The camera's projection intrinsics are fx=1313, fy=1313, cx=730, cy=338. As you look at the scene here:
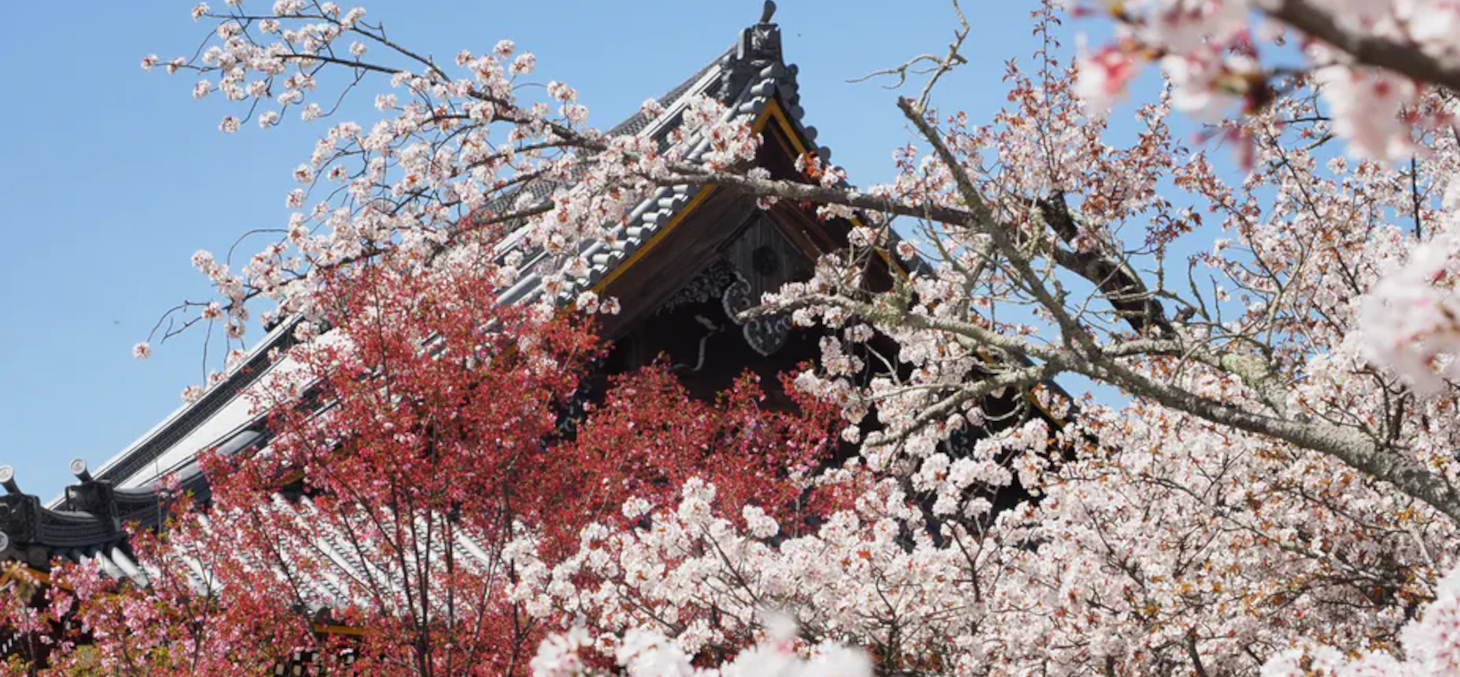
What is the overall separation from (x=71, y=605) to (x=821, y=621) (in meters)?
6.46

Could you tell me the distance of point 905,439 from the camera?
848cm

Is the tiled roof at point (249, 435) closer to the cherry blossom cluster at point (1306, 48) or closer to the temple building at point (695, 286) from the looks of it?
the temple building at point (695, 286)

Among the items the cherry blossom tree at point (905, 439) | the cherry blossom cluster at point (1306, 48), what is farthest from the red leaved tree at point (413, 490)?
the cherry blossom cluster at point (1306, 48)

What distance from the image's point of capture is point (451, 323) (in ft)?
28.5

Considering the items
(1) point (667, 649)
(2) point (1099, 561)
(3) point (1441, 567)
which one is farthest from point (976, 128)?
(1) point (667, 649)

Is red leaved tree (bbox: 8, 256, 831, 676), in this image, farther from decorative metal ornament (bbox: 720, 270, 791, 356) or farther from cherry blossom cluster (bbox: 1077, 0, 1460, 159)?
cherry blossom cluster (bbox: 1077, 0, 1460, 159)

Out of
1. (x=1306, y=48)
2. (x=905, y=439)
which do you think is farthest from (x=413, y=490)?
(x=1306, y=48)

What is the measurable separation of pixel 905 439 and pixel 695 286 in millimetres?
3720

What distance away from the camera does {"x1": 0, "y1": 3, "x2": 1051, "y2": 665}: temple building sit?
35.2ft

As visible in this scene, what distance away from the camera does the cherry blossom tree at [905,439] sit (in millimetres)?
7156

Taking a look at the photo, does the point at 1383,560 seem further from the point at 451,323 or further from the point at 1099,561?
the point at 451,323

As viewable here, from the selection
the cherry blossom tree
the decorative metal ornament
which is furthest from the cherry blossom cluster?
the decorative metal ornament

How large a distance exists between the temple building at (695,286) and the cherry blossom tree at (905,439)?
965 mm

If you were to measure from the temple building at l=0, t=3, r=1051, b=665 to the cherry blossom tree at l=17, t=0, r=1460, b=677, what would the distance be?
0.97 meters
